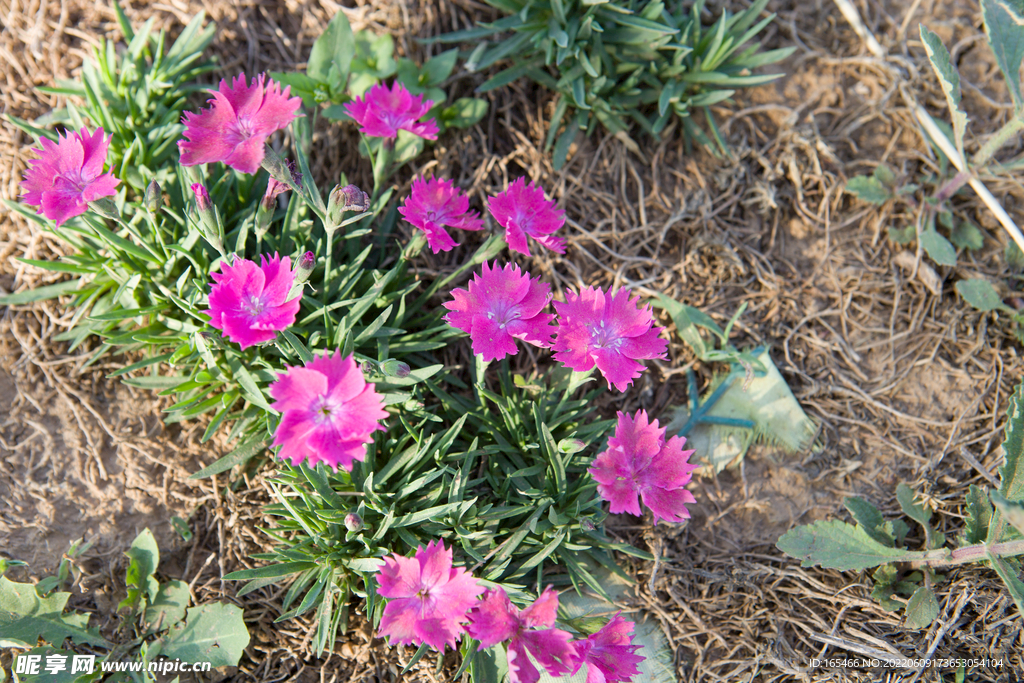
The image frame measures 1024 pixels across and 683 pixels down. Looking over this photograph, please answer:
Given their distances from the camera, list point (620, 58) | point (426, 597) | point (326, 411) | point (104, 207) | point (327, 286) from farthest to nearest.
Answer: point (620, 58), point (327, 286), point (104, 207), point (426, 597), point (326, 411)

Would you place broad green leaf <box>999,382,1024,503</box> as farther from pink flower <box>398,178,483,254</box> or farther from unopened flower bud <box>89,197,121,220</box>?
unopened flower bud <box>89,197,121,220</box>

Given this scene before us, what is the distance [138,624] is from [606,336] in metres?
1.76

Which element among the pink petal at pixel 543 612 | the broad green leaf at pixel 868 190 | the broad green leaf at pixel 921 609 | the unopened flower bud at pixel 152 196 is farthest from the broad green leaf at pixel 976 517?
the unopened flower bud at pixel 152 196

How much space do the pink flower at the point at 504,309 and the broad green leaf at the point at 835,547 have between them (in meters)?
1.10

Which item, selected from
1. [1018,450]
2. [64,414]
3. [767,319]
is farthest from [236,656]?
[1018,450]

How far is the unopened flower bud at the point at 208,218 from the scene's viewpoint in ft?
5.55

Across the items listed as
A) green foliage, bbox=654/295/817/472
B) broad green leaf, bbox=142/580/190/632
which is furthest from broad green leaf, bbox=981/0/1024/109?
broad green leaf, bbox=142/580/190/632

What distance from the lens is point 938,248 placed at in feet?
7.82

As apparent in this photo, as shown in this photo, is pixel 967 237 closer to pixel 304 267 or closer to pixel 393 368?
pixel 393 368

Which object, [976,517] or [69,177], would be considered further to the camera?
[976,517]

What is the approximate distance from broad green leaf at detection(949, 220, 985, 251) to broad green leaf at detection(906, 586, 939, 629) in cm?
137

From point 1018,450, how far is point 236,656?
242 centimetres

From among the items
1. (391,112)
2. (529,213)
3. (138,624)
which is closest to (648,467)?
(529,213)

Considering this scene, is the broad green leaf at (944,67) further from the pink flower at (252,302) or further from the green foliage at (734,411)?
the pink flower at (252,302)
